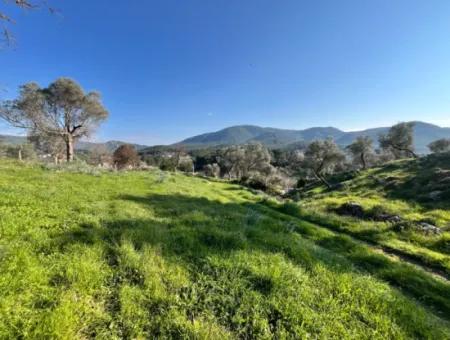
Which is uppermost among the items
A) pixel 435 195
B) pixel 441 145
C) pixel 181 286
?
pixel 441 145

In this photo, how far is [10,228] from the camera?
5316 mm

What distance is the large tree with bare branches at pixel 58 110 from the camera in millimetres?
29078

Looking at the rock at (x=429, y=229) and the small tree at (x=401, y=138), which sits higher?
Result: the small tree at (x=401, y=138)

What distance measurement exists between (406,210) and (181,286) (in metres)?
17.6

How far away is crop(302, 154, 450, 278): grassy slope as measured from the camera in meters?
9.99

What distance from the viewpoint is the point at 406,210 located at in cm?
1590

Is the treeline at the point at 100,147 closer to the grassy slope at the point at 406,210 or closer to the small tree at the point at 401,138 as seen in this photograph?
the small tree at the point at 401,138

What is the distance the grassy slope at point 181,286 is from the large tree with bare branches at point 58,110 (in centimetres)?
2963

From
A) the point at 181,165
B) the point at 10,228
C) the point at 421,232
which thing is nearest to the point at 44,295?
the point at 10,228

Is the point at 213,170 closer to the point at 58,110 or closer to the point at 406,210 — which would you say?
the point at 58,110

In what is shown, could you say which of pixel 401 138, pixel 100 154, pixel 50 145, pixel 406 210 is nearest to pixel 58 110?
pixel 50 145

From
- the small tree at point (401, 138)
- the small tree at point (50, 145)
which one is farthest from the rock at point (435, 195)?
the small tree at point (50, 145)

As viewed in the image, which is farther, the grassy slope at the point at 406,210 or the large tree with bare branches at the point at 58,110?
the large tree with bare branches at the point at 58,110

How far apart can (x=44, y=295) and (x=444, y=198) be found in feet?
76.3
